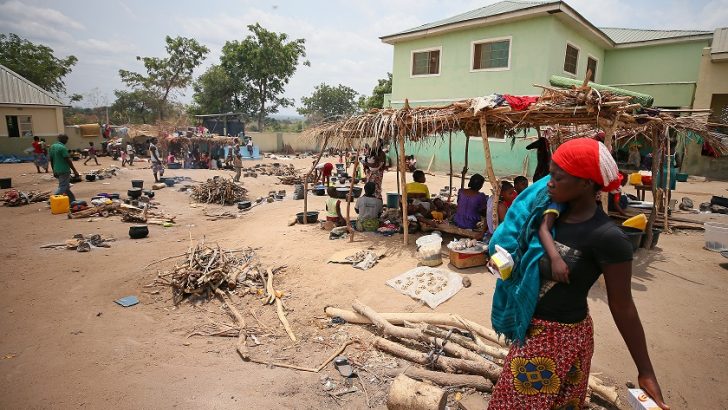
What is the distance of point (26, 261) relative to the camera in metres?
6.77

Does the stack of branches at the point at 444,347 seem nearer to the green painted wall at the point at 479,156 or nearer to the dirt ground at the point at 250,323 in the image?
the dirt ground at the point at 250,323

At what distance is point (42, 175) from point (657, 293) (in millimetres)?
20202

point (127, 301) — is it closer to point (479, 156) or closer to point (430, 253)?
point (430, 253)

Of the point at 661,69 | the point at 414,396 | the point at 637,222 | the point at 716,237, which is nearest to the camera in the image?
the point at 637,222

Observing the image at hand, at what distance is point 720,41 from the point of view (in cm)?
1456

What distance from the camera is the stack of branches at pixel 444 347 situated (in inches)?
127

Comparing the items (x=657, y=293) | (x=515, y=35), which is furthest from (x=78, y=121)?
(x=657, y=293)

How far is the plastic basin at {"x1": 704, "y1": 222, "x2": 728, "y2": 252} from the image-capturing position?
6398 millimetres

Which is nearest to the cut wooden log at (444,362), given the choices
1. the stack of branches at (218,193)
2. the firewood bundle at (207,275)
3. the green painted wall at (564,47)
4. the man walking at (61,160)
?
the firewood bundle at (207,275)

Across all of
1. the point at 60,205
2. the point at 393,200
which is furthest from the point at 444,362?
the point at 60,205

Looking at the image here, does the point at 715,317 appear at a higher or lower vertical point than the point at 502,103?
lower

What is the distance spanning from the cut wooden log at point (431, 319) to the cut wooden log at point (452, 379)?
49cm

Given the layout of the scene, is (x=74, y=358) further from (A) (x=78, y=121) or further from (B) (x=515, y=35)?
(A) (x=78, y=121)

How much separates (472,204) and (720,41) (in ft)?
51.0
